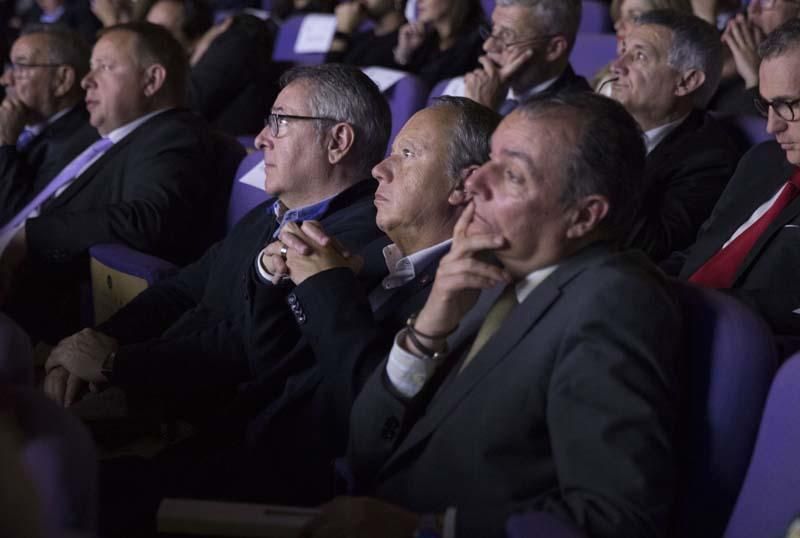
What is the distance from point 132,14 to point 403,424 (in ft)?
15.1

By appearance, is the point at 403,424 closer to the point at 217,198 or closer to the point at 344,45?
the point at 217,198

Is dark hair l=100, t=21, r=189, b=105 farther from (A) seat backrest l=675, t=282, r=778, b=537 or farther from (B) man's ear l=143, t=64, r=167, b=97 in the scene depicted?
(A) seat backrest l=675, t=282, r=778, b=537

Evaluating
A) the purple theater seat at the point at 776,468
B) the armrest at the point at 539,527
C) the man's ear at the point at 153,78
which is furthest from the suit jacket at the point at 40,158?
the purple theater seat at the point at 776,468

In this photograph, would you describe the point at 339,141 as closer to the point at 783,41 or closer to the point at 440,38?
the point at 783,41

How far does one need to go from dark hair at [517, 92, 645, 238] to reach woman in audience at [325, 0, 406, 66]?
372 centimetres

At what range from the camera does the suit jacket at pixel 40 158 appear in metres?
3.51

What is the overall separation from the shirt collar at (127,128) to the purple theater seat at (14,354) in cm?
186

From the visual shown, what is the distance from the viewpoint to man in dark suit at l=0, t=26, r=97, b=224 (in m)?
3.63

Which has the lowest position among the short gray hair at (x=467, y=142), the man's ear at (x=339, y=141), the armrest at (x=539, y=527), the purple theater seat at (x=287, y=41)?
the purple theater seat at (x=287, y=41)

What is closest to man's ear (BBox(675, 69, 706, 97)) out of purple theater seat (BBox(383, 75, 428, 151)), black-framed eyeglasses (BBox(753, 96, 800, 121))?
black-framed eyeglasses (BBox(753, 96, 800, 121))

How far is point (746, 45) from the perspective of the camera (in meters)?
3.52

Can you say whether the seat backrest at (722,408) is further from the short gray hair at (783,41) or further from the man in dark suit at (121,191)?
the man in dark suit at (121,191)

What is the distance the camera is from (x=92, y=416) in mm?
2178

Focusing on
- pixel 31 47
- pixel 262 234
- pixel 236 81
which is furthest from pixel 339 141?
pixel 236 81
